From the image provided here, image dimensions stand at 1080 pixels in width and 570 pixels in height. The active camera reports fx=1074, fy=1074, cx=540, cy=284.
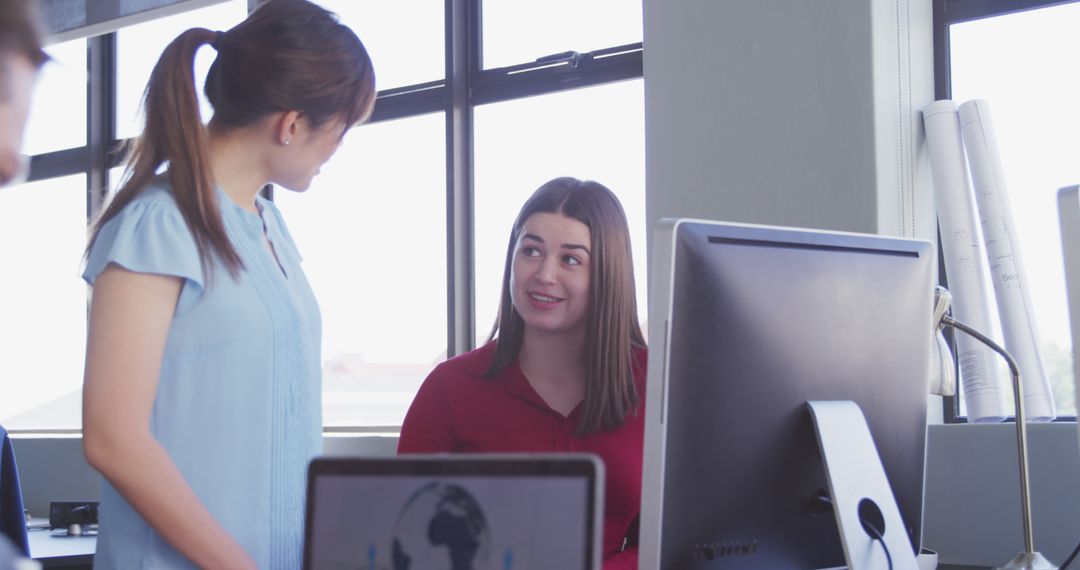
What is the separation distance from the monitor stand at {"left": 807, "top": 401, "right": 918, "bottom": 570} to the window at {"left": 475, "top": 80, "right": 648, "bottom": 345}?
81.5 inches

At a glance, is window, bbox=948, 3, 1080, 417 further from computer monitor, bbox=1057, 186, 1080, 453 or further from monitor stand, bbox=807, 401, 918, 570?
monitor stand, bbox=807, 401, 918, 570

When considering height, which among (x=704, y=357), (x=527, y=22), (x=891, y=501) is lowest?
(x=891, y=501)

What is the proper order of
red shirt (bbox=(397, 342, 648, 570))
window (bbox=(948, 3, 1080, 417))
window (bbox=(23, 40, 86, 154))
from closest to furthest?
red shirt (bbox=(397, 342, 648, 570))
window (bbox=(948, 3, 1080, 417))
window (bbox=(23, 40, 86, 154))

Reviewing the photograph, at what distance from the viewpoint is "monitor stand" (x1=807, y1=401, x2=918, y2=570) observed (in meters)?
1.18

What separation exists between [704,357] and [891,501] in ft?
1.08

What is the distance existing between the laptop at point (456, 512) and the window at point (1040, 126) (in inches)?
86.5

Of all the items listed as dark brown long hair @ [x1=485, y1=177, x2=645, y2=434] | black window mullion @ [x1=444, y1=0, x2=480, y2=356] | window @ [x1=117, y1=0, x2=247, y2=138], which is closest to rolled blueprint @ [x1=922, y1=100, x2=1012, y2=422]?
dark brown long hair @ [x1=485, y1=177, x2=645, y2=434]

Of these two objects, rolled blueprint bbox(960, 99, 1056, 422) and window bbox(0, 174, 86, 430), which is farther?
window bbox(0, 174, 86, 430)

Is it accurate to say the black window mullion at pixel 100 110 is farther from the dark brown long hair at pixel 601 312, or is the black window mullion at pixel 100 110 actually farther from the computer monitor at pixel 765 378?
the computer monitor at pixel 765 378

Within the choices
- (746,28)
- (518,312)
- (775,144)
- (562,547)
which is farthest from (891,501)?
(746,28)

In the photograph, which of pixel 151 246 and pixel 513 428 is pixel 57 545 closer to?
pixel 513 428

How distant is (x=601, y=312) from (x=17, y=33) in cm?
132

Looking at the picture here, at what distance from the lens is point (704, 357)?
3.60 feet

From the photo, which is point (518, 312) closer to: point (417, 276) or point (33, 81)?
point (33, 81)
